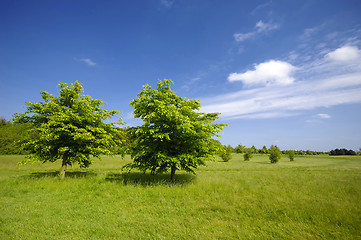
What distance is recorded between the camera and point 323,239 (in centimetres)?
580

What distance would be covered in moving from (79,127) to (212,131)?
11.8m

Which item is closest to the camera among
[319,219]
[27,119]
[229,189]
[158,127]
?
[319,219]

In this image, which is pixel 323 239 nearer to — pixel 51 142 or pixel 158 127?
pixel 158 127

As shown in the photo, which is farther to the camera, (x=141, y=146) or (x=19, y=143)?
(x=19, y=143)

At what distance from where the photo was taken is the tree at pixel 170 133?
1232 cm

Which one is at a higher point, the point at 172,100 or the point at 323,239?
the point at 172,100

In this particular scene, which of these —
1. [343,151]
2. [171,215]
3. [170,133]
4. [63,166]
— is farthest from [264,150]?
[171,215]

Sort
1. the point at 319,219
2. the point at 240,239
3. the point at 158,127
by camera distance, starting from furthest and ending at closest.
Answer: the point at 158,127
the point at 319,219
the point at 240,239

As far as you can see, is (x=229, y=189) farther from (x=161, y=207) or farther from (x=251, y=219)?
(x=161, y=207)

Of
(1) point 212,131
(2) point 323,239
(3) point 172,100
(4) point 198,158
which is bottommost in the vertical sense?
(2) point 323,239

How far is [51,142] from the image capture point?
1446 centimetres

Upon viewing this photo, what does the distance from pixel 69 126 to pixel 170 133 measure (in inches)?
326

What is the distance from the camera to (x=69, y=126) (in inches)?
529

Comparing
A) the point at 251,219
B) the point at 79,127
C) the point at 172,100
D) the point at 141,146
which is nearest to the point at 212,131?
the point at 172,100
